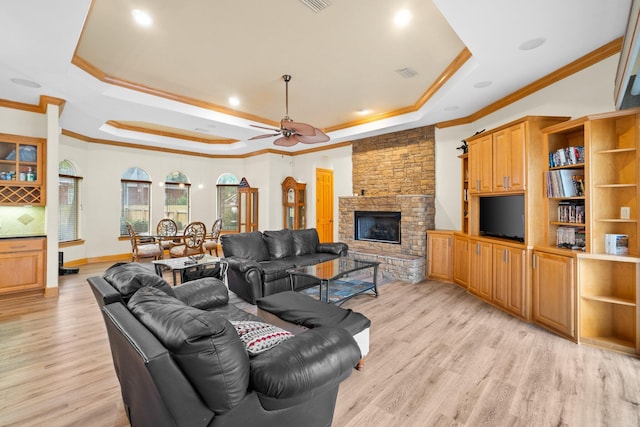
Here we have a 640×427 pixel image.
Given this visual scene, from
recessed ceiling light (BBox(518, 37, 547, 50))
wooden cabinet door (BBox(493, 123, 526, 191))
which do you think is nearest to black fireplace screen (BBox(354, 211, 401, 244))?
wooden cabinet door (BBox(493, 123, 526, 191))

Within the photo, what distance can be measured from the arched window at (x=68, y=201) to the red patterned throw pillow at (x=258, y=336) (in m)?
6.99

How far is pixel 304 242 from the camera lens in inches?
217

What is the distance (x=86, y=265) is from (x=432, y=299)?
729 cm

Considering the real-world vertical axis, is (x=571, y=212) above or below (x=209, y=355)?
above

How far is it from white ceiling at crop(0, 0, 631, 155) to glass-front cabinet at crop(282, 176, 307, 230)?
8.79 ft

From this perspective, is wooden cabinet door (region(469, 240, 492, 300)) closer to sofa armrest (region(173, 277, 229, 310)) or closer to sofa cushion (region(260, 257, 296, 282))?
sofa cushion (region(260, 257, 296, 282))

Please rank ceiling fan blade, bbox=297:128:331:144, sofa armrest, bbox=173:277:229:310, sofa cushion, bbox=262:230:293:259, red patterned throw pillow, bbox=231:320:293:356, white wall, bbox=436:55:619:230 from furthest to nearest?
1. sofa cushion, bbox=262:230:293:259
2. ceiling fan blade, bbox=297:128:331:144
3. white wall, bbox=436:55:619:230
4. sofa armrest, bbox=173:277:229:310
5. red patterned throw pillow, bbox=231:320:293:356

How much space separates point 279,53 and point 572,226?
12.9 feet

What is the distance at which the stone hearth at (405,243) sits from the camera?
5520mm

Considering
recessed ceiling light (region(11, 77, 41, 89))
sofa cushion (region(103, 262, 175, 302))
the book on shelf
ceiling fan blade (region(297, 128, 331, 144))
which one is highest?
recessed ceiling light (region(11, 77, 41, 89))

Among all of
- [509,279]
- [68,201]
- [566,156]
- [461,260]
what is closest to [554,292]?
[509,279]

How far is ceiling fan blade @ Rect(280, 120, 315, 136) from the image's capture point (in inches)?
163

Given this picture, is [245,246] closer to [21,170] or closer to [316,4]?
[316,4]

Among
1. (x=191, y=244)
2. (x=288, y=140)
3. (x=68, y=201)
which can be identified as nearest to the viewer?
(x=288, y=140)
